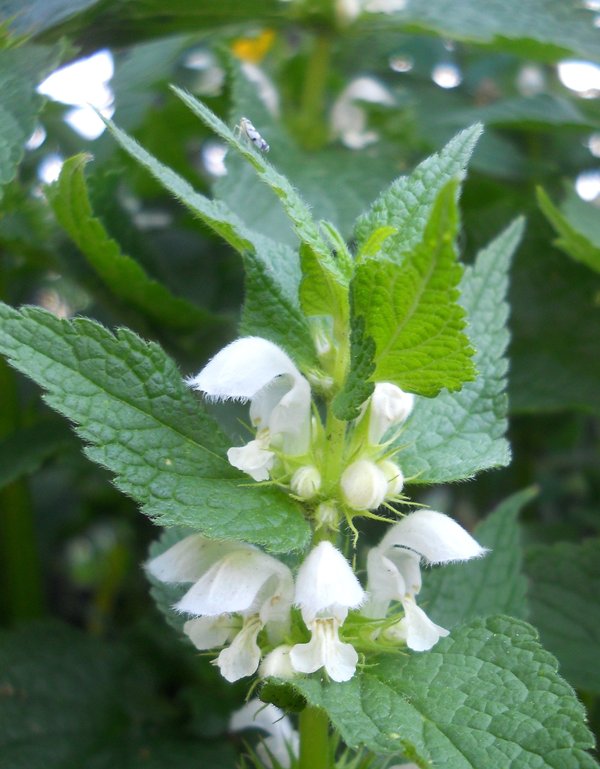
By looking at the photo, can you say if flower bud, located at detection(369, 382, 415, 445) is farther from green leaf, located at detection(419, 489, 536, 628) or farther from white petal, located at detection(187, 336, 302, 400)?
green leaf, located at detection(419, 489, 536, 628)

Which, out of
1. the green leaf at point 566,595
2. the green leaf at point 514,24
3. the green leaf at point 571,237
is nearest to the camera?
the green leaf at point 566,595

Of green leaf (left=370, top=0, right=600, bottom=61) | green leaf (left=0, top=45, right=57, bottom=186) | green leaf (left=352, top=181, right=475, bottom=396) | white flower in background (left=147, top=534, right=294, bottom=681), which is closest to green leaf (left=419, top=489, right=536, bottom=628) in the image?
white flower in background (left=147, top=534, right=294, bottom=681)

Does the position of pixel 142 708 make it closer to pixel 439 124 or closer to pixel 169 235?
pixel 169 235

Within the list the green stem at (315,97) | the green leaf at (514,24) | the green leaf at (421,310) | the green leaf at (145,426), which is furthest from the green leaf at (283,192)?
the green stem at (315,97)

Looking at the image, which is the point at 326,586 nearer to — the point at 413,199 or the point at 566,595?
the point at 413,199

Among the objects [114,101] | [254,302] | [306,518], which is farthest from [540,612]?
[114,101]

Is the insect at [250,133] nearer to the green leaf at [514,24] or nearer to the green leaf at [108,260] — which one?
the green leaf at [108,260]

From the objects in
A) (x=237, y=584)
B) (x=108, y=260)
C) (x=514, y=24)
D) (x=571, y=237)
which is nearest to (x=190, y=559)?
(x=237, y=584)
